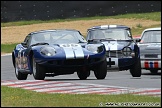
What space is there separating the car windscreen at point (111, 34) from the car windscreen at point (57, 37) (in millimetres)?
2403

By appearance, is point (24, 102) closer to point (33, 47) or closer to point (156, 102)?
point (156, 102)

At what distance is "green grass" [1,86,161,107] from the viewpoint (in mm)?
10188

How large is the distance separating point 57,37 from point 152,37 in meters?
4.39

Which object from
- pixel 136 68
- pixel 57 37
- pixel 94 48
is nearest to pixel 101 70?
pixel 94 48

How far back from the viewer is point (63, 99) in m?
10.9

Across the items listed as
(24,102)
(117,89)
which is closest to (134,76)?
(117,89)

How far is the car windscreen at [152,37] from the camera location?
1975 centimetres

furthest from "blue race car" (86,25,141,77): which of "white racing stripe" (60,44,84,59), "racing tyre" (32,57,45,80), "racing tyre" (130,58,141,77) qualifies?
"racing tyre" (32,57,45,80)

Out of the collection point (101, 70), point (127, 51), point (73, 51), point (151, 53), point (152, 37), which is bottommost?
point (101, 70)

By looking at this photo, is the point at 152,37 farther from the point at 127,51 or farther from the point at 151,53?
the point at 127,51

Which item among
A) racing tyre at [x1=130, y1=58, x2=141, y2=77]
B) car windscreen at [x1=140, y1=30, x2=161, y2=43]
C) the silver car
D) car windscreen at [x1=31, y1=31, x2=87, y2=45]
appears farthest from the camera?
car windscreen at [x1=140, y1=30, x2=161, y2=43]

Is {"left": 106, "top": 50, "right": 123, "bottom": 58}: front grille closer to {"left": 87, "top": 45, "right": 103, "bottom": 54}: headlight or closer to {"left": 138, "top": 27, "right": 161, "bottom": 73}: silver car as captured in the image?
{"left": 138, "top": 27, "right": 161, "bottom": 73}: silver car

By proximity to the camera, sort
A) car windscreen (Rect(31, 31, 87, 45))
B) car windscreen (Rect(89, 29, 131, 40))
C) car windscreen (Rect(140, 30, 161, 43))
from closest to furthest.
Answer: car windscreen (Rect(31, 31, 87, 45)) < car windscreen (Rect(89, 29, 131, 40)) < car windscreen (Rect(140, 30, 161, 43))

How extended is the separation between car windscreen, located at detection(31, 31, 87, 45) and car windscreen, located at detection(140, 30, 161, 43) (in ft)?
12.4
